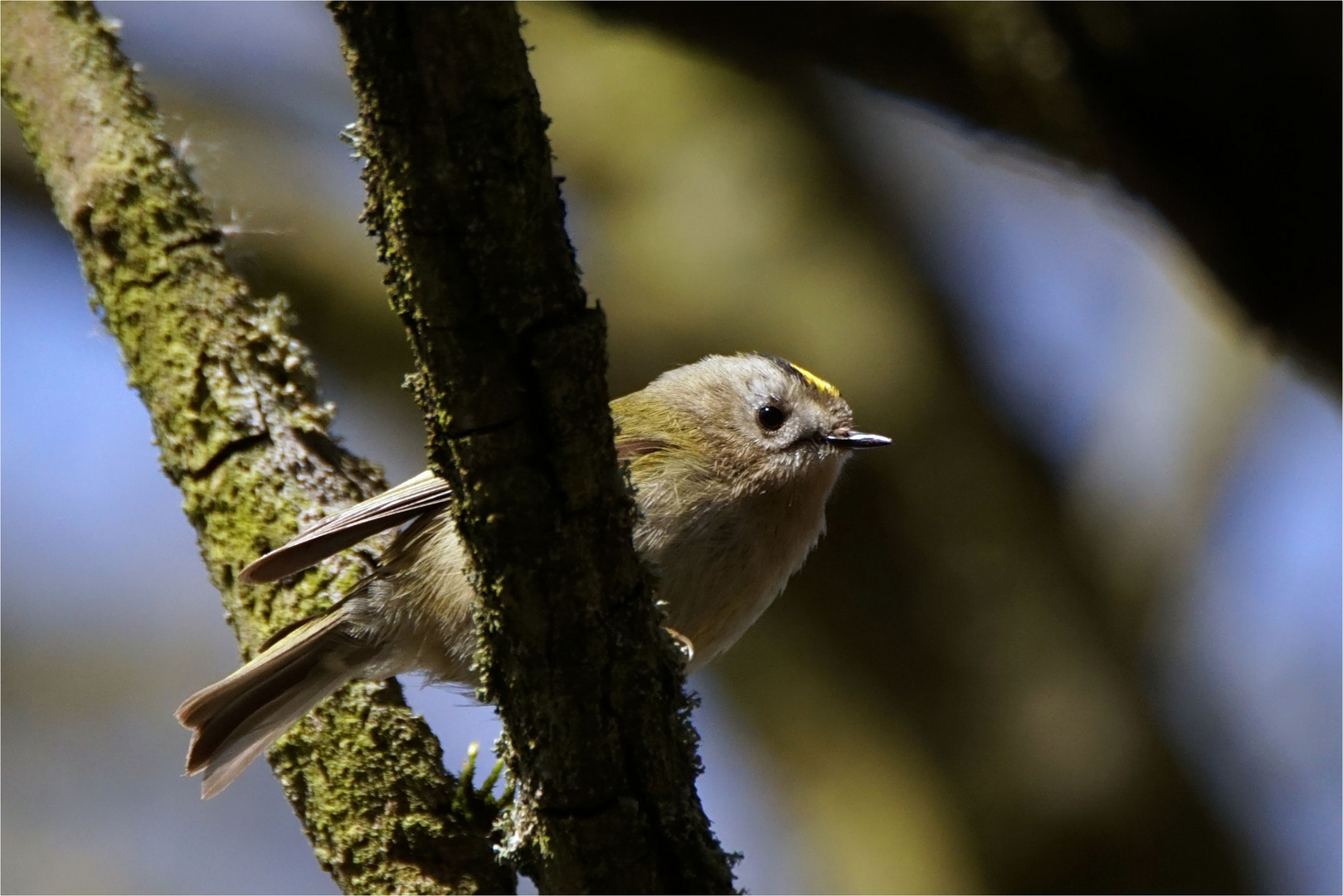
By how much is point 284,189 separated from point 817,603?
Answer: 128 inches

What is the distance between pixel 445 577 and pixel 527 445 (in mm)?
1351

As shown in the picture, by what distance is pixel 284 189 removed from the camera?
5648 mm

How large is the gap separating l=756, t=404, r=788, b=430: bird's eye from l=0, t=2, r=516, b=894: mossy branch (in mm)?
1095

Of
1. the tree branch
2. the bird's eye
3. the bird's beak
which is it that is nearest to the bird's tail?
the tree branch

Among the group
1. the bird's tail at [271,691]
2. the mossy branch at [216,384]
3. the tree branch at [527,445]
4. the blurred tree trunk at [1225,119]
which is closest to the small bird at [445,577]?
the bird's tail at [271,691]

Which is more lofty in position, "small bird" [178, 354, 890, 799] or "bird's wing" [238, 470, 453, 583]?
"bird's wing" [238, 470, 453, 583]

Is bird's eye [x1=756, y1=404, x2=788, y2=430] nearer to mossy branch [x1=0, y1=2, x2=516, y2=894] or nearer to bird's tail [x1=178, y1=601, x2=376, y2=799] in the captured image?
mossy branch [x1=0, y1=2, x2=516, y2=894]

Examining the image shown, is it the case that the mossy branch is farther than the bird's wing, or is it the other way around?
the mossy branch

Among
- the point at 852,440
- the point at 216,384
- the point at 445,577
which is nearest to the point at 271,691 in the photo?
the point at 445,577

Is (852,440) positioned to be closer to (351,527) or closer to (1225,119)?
(1225,119)

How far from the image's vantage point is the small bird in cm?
277

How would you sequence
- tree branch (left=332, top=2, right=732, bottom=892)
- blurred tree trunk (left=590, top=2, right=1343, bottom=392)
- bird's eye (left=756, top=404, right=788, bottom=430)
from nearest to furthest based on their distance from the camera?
tree branch (left=332, top=2, right=732, bottom=892) < blurred tree trunk (left=590, top=2, right=1343, bottom=392) < bird's eye (left=756, top=404, right=788, bottom=430)

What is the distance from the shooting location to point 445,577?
2.82 metres

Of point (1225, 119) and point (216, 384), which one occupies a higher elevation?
point (216, 384)
